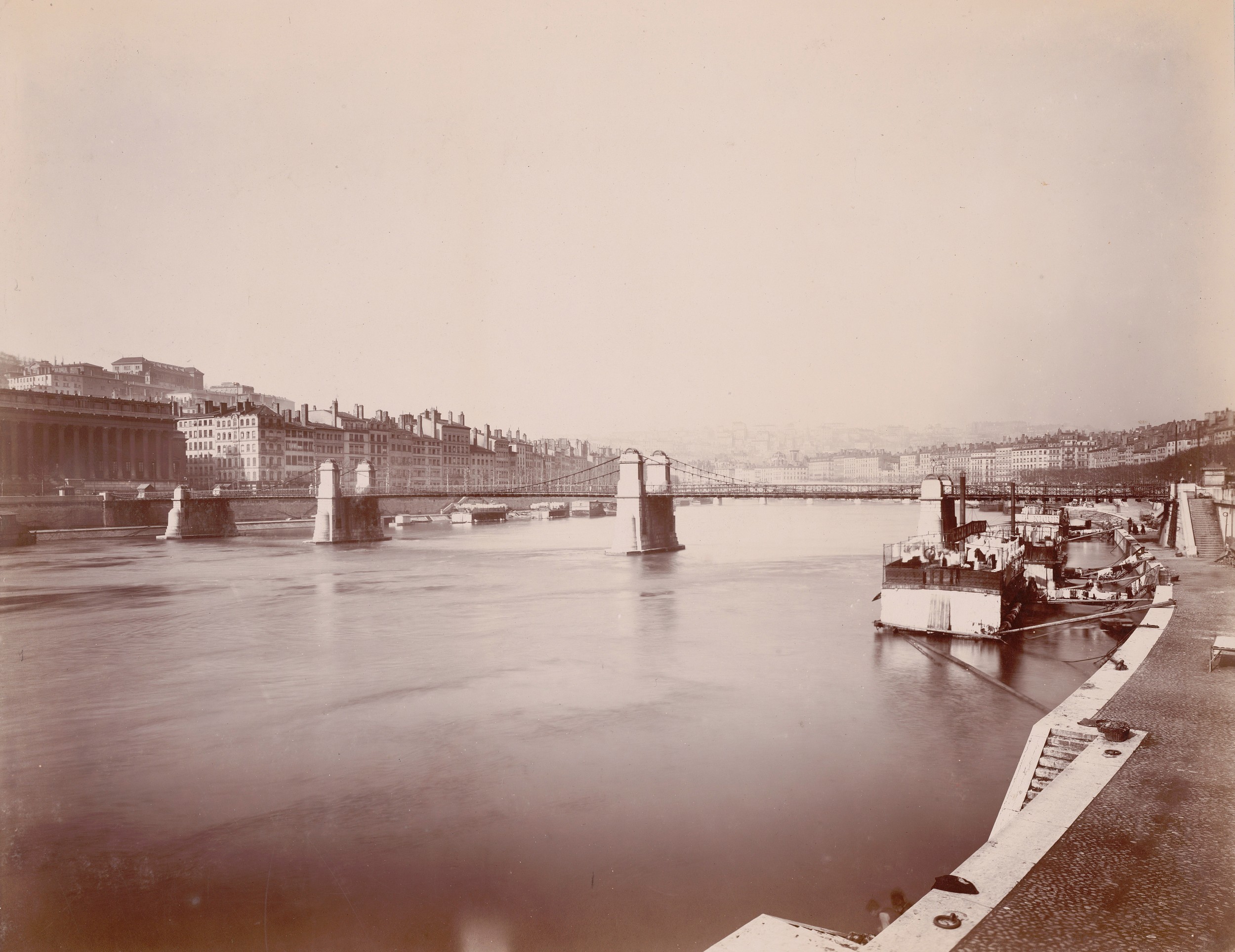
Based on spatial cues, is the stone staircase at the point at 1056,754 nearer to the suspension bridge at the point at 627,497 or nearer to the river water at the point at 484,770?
the river water at the point at 484,770

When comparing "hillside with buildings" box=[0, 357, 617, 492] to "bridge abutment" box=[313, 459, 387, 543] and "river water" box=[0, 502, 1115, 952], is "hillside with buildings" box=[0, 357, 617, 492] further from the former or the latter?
"river water" box=[0, 502, 1115, 952]

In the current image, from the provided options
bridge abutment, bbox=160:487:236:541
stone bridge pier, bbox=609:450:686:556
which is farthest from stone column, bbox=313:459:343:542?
stone bridge pier, bbox=609:450:686:556

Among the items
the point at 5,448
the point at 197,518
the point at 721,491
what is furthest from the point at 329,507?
the point at 721,491

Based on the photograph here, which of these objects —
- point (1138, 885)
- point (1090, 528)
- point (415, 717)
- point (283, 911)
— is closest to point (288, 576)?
point (415, 717)

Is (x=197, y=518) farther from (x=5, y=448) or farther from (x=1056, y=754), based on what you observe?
(x=1056, y=754)

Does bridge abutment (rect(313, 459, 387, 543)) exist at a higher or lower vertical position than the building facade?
lower

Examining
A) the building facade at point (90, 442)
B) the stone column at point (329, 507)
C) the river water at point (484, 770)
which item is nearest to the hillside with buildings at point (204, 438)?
the building facade at point (90, 442)
